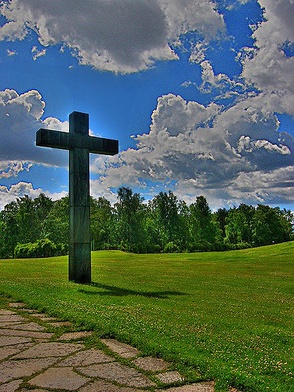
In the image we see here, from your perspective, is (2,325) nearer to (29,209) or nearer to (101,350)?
(101,350)

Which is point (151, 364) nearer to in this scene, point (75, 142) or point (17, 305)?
point (17, 305)

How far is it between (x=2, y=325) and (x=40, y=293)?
10.9 ft

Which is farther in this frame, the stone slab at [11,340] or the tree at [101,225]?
the tree at [101,225]

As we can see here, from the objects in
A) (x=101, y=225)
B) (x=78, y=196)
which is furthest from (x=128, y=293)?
(x=101, y=225)

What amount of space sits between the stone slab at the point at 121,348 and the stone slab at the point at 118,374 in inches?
15.2

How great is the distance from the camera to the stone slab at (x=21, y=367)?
4.06m

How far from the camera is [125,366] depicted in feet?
14.4

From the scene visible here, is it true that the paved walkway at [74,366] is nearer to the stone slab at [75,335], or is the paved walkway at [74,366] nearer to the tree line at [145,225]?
the stone slab at [75,335]

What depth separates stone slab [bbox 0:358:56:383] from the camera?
4062 mm

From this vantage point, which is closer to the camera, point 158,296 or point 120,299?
point 120,299

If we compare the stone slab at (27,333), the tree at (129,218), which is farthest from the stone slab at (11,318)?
the tree at (129,218)

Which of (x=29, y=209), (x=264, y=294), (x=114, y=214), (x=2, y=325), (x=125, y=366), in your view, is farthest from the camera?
(x=114, y=214)

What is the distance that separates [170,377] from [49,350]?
168 centimetres

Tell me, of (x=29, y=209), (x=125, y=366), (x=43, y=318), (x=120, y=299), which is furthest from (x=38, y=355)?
(x=29, y=209)
